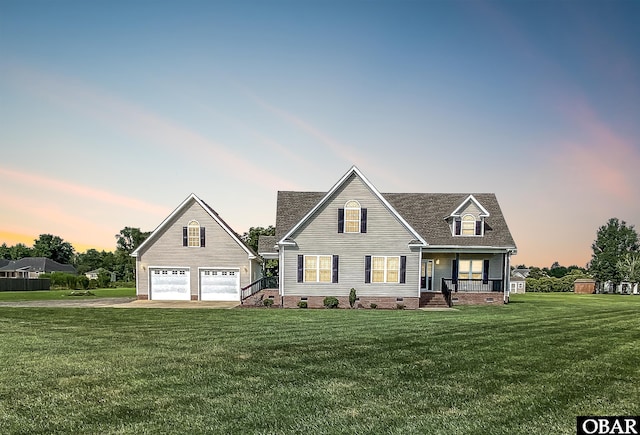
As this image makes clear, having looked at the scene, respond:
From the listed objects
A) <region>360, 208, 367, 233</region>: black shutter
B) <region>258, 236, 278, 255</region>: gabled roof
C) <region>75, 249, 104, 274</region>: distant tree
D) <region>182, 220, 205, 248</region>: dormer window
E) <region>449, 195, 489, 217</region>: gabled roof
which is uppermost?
<region>449, 195, 489, 217</region>: gabled roof

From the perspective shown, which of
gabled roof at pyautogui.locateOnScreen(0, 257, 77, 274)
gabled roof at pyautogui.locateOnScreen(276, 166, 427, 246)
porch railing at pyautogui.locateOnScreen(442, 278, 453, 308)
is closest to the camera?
gabled roof at pyautogui.locateOnScreen(276, 166, 427, 246)

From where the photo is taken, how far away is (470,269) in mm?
27891

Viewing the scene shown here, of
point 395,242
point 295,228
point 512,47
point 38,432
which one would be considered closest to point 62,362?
point 38,432

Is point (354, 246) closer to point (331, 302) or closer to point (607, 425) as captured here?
point (331, 302)

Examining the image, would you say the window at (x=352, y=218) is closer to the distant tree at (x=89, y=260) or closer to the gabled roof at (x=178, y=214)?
the gabled roof at (x=178, y=214)

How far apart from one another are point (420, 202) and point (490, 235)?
576 centimetres

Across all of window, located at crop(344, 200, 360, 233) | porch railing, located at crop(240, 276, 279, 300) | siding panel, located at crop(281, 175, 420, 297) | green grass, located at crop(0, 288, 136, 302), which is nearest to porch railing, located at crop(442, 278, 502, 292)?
siding panel, located at crop(281, 175, 420, 297)

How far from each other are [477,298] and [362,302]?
8.57 m

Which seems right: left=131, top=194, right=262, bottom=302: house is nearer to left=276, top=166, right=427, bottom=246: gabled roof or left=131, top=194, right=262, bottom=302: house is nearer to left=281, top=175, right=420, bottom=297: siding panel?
left=281, top=175, right=420, bottom=297: siding panel

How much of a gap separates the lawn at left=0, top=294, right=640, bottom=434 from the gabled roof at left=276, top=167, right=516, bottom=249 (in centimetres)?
1375

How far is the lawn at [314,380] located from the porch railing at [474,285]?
561 inches

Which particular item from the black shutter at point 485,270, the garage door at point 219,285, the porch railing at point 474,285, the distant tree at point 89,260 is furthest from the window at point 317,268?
the distant tree at point 89,260

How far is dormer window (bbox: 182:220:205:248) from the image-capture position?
91.6 ft

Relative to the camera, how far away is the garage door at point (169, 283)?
27875 millimetres
